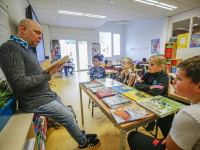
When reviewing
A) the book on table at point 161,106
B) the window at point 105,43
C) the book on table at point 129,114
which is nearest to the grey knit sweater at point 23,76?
the book on table at point 129,114

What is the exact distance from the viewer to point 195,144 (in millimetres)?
536

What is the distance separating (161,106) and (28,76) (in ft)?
3.82

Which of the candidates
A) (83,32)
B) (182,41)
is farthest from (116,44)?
(182,41)

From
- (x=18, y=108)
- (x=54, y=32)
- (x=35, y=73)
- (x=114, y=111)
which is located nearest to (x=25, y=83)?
(x=35, y=73)

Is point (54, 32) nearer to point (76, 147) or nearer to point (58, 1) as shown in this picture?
point (58, 1)

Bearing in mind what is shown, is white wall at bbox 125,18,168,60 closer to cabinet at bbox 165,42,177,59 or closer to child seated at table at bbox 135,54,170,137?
cabinet at bbox 165,42,177,59

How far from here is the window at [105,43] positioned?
869 cm

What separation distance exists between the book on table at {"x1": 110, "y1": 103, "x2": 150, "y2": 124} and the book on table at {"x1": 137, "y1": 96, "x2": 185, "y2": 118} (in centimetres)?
6

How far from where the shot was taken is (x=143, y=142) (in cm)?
82

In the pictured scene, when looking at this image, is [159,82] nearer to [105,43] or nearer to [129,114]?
[129,114]

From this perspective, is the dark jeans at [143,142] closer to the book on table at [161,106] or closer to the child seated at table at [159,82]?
the book on table at [161,106]

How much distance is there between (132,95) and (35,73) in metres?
1.02

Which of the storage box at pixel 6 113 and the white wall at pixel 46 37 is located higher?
the white wall at pixel 46 37

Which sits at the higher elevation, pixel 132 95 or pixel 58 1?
pixel 58 1
